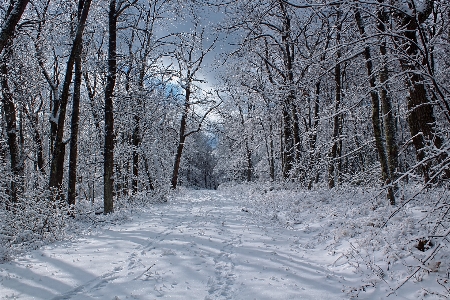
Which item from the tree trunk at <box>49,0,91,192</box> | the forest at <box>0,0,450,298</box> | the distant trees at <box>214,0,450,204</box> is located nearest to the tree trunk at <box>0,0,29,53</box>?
the forest at <box>0,0,450,298</box>

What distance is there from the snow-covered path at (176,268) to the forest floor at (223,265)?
0.02 metres

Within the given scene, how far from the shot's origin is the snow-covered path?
15.0ft

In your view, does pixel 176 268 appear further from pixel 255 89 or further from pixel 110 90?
pixel 255 89

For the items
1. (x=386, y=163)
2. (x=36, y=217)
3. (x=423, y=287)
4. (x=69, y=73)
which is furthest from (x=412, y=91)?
(x=69, y=73)

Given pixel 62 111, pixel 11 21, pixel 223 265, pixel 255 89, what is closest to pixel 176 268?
pixel 223 265

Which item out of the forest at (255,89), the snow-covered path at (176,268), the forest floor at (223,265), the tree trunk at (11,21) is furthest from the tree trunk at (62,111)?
the tree trunk at (11,21)

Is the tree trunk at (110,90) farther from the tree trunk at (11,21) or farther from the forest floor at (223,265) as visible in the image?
the tree trunk at (11,21)

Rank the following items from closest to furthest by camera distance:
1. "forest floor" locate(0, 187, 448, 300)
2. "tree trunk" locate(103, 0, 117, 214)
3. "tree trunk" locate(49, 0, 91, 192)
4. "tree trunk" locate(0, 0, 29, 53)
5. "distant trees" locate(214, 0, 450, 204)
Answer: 1. "distant trees" locate(214, 0, 450, 204)
2. "forest floor" locate(0, 187, 448, 300)
3. "tree trunk" locate(0, 0, 29, 53)
4. "tree trunk" locate(49, 0, 91, 192)
5. "tree trunk" locate(103, 0, 117, 214)

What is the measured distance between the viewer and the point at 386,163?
8609 millimetres

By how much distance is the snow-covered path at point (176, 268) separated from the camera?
15.0ft

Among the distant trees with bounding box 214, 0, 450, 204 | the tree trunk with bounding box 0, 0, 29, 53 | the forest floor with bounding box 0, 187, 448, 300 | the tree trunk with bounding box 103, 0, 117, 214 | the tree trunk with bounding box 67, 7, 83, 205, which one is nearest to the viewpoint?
the distant trees with bounding box 214, 0, 450, 204

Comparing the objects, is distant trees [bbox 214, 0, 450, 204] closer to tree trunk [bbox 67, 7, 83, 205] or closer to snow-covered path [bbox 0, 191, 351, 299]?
snow-covered path [bbox 0, 191, 351, 299]

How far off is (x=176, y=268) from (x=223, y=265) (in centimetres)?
95

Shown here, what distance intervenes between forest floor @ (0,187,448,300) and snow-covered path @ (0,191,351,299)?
0.7 inches
